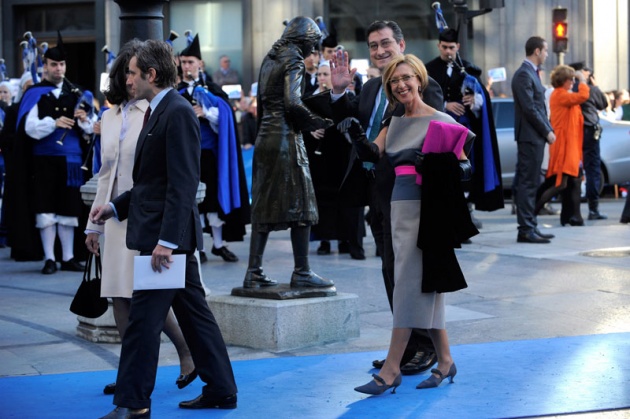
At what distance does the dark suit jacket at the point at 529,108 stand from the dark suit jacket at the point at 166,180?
8182 mm

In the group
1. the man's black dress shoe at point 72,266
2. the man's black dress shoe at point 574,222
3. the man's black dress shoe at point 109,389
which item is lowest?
the man's black dress shoe at point 109,389

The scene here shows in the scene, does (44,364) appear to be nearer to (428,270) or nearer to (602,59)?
(428,270)

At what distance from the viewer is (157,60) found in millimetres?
6145

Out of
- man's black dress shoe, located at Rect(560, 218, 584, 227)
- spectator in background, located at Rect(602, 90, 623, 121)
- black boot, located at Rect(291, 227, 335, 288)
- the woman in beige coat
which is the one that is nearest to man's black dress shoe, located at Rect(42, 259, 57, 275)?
black boot, located at Rect(291, 227, 335, 288)

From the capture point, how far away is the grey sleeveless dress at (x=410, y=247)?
6.67 m

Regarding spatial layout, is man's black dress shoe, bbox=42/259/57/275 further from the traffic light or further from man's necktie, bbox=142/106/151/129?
the traffic light

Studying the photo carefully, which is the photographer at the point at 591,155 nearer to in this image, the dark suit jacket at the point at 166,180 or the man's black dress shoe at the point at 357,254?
the man's black dress shoe at the point at 357,254

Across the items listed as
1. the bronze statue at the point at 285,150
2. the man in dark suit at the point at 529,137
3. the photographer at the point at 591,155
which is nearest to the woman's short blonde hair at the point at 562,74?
the photographer at the point at 591,155

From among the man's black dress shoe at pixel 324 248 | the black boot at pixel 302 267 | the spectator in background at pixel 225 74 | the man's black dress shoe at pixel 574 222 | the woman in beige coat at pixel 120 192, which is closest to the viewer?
the woman in beige coat at pixel 120 192

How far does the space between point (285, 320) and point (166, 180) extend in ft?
7.12

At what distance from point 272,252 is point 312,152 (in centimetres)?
136

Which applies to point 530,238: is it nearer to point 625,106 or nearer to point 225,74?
point 625,106

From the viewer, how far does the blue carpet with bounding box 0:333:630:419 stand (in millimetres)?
6309

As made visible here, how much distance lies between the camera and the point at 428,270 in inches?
261
